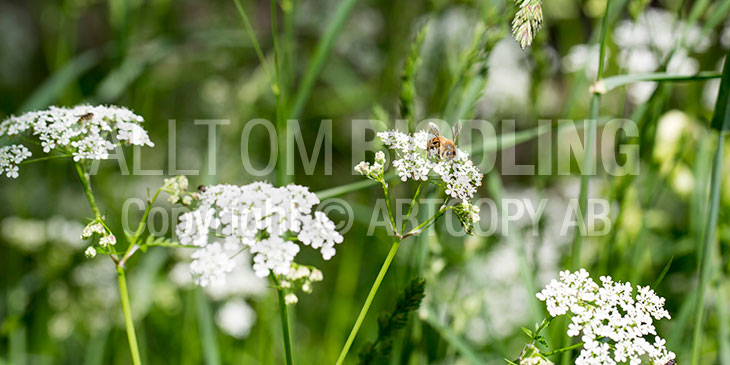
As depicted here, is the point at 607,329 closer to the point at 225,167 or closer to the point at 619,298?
the point at 619,298

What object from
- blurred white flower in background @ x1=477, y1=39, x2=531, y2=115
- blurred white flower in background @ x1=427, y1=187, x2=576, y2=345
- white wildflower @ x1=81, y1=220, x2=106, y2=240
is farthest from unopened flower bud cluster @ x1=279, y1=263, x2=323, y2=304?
blurred white flower in background @ x1=477, y1=39, x2=531, y2=115

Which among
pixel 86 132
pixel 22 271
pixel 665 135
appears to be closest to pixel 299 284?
pixel 86 132

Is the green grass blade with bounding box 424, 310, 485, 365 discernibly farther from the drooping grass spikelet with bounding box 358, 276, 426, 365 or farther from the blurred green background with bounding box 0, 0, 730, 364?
the drooping grass spikelet with bounding box 358, 276, 426, 365

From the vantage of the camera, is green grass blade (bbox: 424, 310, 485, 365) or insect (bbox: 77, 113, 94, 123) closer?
insect (bbox: 77, 113, 94, 123)

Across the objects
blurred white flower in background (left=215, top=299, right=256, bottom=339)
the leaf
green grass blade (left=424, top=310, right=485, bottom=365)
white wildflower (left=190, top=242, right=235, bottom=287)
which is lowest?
blurred white flower in background (left=215, top=299, right=256, bottom=339)

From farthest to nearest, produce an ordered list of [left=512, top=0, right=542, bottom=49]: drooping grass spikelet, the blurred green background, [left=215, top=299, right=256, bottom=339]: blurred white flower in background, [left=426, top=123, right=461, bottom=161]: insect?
[left=215, top=299, right=256, bottom=339]: blurred white flower in background < the blurred green background < [left=426, top=123, right=461, bottom=161]: insect < [left=512, top=0, right=542, bottom=49]: drooping grass spikelet

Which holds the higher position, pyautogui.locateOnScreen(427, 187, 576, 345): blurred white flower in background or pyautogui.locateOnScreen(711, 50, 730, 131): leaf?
pyautogui.locateOnScreen(711, 50, 730, 131): leaf

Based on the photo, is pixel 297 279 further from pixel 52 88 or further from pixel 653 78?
pixel 52 88
